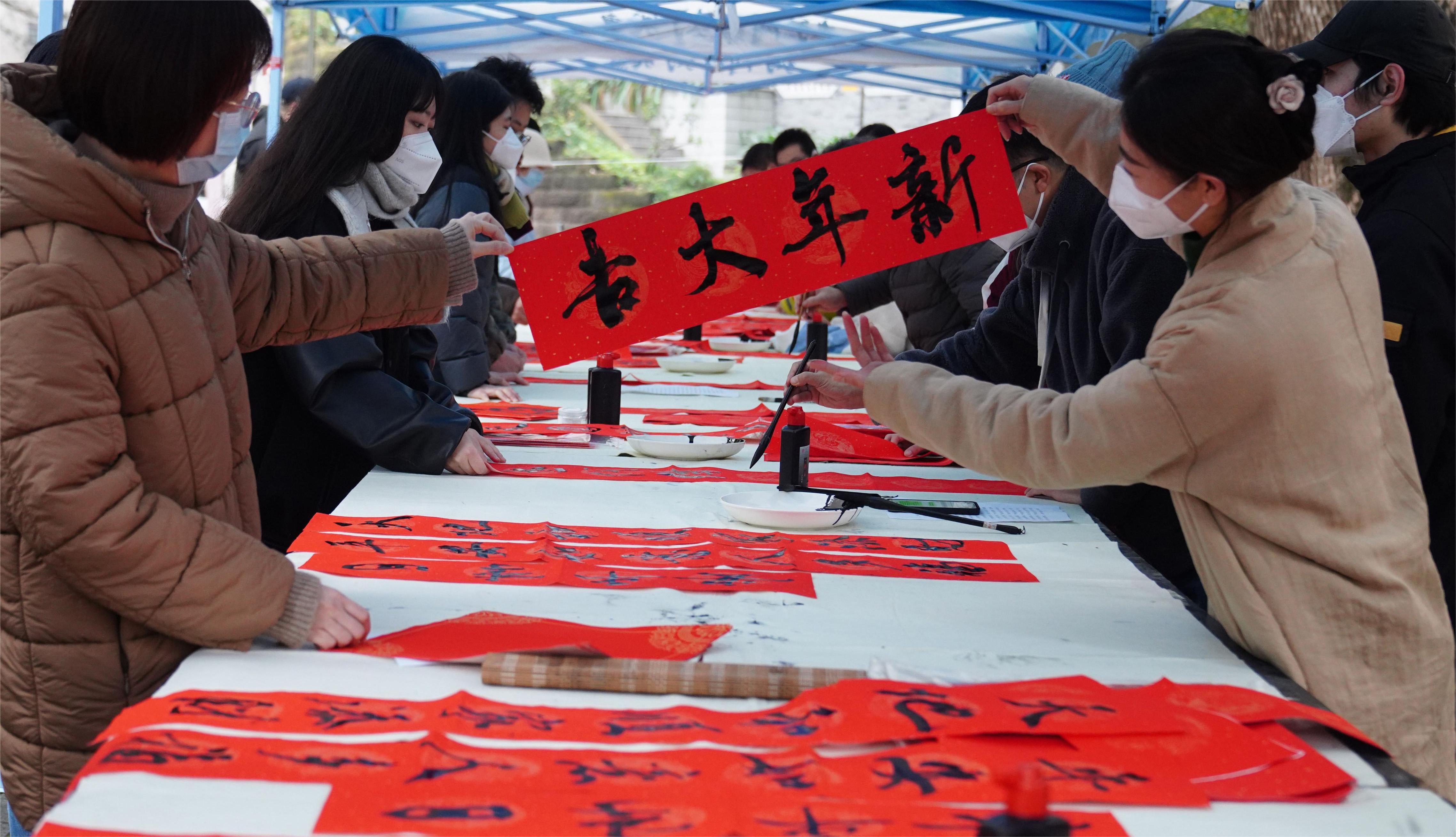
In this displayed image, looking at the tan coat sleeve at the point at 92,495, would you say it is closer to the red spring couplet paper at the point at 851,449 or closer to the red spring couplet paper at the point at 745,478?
the red spring couplet paper at the point at 745,478

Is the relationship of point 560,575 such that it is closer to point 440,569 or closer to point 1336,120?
point 440,569

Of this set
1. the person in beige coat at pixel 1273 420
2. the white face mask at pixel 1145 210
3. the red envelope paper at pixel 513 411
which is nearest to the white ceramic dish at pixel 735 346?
the red envelope paper at pixel 513 411

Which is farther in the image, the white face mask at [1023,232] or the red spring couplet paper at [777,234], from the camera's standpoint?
the white face mask at [1023,232]

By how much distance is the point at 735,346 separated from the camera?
527 centimetres

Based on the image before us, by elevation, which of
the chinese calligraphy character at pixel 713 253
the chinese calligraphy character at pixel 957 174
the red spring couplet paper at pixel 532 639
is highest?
the chinese calligraphy character at pixel 957 174

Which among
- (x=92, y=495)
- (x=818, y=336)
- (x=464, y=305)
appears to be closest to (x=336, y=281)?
(x=92, y=495)

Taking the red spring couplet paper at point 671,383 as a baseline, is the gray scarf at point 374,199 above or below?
above

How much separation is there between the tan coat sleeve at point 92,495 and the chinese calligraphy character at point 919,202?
1.39 m

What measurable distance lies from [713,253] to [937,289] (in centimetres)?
220

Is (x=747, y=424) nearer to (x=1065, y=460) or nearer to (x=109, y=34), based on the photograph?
(x=1065, y=460)

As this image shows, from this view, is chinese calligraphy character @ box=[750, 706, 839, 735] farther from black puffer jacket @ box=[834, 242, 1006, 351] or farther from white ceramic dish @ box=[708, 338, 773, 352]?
white ceramic dish @ box=[708, 338, 773, 352]

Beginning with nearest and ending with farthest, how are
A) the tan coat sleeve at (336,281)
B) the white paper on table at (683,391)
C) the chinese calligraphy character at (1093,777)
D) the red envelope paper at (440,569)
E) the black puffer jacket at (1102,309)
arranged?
the chinese calligraphy character at (1093,777) → the red envelope paper at (440,569) → the tan coat sleeve at (336,281) → the black puffer jacket at (1102,309) → the white paper on table at (683,391)

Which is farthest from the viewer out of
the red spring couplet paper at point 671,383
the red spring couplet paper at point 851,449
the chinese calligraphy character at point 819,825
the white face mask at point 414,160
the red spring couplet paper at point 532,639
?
the red spring couplet paper at point 671,383

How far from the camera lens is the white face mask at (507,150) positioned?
3.80 meters
